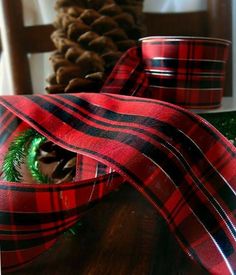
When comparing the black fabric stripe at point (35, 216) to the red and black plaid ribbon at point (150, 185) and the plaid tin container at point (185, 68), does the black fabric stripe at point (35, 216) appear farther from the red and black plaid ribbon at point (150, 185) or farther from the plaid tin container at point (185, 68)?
the plaid tin container at point (185, 68)

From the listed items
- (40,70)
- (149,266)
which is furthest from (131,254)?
(40,70)

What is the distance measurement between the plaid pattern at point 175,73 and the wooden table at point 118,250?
0.35 feet

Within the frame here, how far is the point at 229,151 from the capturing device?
0.20 metres

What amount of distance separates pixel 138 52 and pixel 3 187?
0.15 m

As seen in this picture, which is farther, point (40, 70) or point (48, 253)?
point (40, 70)

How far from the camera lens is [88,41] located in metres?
0.33

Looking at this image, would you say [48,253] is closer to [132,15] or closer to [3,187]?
[3,187]

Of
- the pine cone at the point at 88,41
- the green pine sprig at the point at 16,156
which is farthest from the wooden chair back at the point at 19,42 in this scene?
the green pine sprig at the point at 16,156

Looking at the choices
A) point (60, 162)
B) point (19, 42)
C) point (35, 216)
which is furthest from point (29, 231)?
point (19, 42)

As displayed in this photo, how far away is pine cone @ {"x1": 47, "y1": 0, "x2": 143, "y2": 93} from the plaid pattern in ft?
0.15

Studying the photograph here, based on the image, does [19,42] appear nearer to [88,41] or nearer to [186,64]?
[88,41]

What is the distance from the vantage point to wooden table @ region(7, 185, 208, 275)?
0.22 metres

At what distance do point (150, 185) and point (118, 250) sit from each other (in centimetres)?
8

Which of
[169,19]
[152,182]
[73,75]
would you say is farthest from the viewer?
[169,19]
